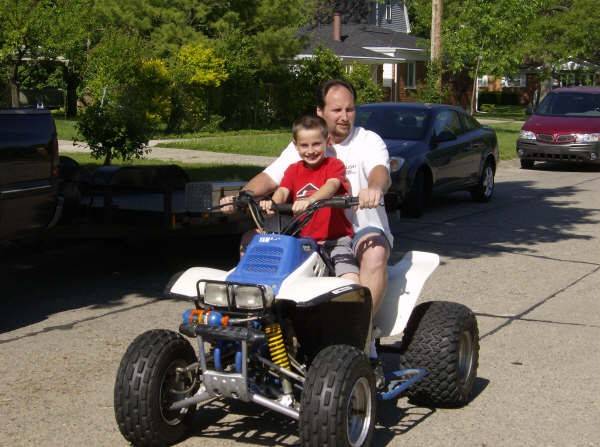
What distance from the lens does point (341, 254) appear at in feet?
17.1

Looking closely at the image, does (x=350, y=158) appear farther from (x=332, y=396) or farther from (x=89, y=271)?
(x=89, y=271)

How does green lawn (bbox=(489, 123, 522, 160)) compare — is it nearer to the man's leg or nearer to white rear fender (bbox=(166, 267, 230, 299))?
the man's leg

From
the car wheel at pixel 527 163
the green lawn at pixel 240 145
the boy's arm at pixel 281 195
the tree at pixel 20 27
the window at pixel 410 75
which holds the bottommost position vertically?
the car wheel at pixel 527 163

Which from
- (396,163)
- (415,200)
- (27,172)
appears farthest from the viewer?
(415,200)

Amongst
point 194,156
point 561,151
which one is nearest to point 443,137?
point 561,151

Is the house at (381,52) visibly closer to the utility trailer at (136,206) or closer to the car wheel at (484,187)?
the car wheel at (484,187)

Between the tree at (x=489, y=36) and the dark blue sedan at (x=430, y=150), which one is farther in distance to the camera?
the tree at (x=489, y=36)

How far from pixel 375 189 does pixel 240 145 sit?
1873 cm

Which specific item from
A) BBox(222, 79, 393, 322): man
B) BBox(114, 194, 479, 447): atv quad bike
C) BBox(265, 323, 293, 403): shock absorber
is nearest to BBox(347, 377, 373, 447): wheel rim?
BBox(114, 194, 479, 447): atv quad bike

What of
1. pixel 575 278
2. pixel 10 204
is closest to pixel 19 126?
pixel 10 204

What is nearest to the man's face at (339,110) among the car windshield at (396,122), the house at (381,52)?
the car windshield at (396,122)

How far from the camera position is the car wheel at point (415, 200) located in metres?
13.6

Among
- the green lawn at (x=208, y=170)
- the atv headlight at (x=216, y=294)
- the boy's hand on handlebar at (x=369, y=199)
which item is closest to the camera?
the atv headlight at (x=216, y=294)

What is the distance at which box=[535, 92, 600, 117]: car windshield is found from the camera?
71.3 feet
